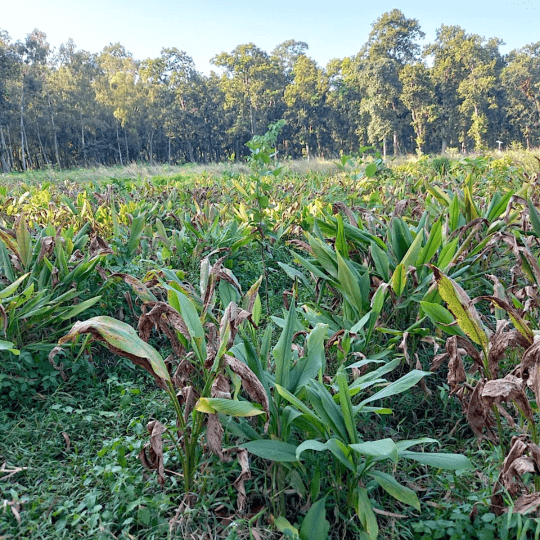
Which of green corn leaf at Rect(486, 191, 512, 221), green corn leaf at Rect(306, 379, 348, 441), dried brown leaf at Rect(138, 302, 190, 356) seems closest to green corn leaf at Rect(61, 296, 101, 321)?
dried brown leaf at Rect(138, 302, 190, 356)

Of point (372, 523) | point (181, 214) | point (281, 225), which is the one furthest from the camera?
point (181, 214)

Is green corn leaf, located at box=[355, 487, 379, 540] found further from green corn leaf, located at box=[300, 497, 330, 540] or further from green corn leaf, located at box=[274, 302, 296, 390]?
green corn leaf, located at box=[274, 302, 296, 390]

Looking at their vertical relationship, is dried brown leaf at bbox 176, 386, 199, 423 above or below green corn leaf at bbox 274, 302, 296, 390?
below

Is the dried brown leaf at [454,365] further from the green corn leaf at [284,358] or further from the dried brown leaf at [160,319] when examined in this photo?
the dried brown leaf at [160,319]

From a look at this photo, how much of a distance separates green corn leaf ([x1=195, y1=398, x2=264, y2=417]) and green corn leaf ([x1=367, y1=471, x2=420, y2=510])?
39 centimetres

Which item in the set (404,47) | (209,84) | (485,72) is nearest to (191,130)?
(209,84)

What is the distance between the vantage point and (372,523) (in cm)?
111

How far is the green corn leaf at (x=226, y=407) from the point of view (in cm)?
115

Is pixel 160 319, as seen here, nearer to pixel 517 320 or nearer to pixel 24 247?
pixel 517 320

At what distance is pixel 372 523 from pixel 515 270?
68.8 inches

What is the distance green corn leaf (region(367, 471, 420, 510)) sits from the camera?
3.78 feet

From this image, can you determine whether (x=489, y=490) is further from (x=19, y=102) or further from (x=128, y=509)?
(x=19, y=102)

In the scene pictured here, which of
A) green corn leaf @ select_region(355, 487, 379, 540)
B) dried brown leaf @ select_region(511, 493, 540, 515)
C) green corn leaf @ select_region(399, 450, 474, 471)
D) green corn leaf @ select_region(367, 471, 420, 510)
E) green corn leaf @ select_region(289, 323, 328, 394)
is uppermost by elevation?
green corn leaf @ select_region(289, 323, 328, 394)

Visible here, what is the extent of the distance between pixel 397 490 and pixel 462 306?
1.99 feet
